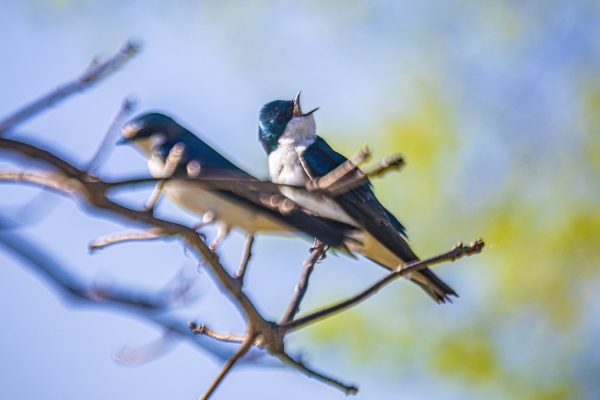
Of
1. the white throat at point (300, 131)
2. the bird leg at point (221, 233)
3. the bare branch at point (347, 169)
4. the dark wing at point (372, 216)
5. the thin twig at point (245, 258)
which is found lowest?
the bare branch at point (347, 169)

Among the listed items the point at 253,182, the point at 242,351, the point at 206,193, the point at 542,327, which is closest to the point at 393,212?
the point at 542,327

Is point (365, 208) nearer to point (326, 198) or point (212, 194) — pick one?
point (326, 198)

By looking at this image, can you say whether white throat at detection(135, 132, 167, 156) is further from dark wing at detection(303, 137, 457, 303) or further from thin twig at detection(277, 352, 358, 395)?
thin twig at detection(277, 352, 358, 395)

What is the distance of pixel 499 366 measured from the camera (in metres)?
5.77

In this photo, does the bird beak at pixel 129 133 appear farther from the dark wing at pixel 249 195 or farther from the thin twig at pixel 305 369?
the thin twig at pixel 305 369

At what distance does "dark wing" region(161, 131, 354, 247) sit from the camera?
3.54 m

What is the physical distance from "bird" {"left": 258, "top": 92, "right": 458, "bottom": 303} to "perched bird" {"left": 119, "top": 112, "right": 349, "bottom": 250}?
224 millimetres

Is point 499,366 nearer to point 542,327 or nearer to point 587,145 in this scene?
point 542,327

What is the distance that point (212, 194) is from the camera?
483cm

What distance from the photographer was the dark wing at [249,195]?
11.6 ft

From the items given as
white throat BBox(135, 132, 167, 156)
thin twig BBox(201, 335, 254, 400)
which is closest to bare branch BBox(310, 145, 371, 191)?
thin twig BBox(201, 335, 254, 400)

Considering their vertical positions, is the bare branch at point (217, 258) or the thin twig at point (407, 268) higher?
the thin twig at point (407, 268)

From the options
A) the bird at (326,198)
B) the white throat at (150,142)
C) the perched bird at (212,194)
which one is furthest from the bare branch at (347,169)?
the white throat at (150,142)

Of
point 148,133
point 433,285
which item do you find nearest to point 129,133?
point 148,133
